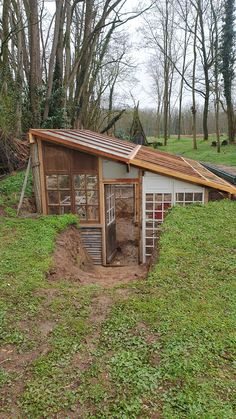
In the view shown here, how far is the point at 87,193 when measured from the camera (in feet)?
31.5

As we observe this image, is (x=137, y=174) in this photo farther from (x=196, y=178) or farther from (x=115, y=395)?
(x=115, y=395)

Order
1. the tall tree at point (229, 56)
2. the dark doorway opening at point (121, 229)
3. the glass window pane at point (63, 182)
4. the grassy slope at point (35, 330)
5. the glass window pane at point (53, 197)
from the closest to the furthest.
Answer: the grassy slope at point (35, 330) → the glass window pane at point (63, 182) → the glass window pane at point (53, 197) → the dark doorway opening at point (121, 229) → the tall tree at point (229, 56)

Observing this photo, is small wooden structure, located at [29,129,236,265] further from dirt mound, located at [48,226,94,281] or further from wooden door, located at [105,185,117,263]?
dirt mound, located at [48,226,94,281]

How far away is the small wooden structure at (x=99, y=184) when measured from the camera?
9.29m

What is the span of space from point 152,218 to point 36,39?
9.32 metres

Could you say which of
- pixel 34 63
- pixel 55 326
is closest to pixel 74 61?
pixel 34 63

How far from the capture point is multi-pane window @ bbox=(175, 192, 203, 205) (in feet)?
31.0

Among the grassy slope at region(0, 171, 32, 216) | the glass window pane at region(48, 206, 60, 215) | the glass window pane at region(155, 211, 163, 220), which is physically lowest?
the glass window pane at region(155, 211, 163, 220)

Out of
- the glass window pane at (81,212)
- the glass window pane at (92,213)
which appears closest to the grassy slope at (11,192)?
the glass window pane at (81,212)

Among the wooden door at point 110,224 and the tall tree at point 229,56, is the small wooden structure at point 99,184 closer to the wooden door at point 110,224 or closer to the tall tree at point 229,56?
the wooden door at point 110,224

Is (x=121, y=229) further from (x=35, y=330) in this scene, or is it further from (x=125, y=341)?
(x=125, y=341)

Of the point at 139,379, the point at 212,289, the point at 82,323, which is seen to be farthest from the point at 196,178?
the point at 139,379

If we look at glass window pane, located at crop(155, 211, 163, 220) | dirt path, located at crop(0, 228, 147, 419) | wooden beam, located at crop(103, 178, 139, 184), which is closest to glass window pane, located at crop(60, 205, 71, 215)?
wooden beam, located at crop(103, 178, 139, 184)

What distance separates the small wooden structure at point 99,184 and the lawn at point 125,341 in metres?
3.04
